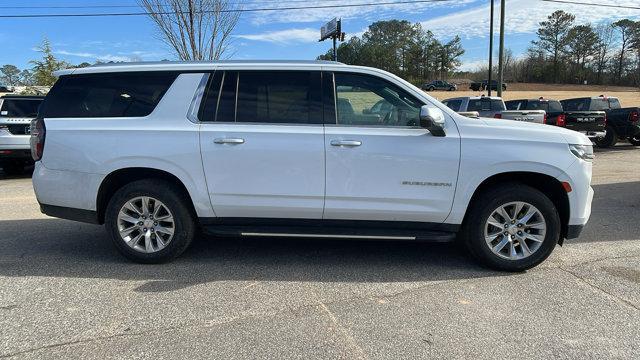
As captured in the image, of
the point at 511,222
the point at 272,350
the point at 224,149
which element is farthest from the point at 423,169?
the point at 272,350

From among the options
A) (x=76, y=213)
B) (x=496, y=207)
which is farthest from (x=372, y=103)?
(x=76, y=213)

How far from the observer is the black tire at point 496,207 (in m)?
4.56

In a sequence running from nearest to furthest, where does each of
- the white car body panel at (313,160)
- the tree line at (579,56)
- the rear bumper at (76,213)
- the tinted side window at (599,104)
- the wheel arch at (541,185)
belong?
the white car body panel at (313,160) < the wheel arch at (541,185) < the rear bumper at (76,213) < the tinted side window at (599,104) < the tree line at (579,56)

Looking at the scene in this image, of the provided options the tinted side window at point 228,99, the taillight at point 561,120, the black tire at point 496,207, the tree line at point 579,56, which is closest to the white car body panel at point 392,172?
the black tire at point 496,207

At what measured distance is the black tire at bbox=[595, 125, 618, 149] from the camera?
16.5 meters

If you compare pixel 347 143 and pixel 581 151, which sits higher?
pixel 347 143

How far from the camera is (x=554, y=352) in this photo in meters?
3.21

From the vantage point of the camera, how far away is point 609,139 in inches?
653

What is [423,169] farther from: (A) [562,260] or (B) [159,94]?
(B) [159,94]

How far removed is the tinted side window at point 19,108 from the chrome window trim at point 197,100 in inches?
298

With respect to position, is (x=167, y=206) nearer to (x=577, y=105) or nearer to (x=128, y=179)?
(x=128, y=179)

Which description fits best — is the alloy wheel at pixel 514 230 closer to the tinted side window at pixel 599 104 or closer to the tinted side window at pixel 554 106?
the tinted side window at pixel 554 106

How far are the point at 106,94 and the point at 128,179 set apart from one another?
2.79ft

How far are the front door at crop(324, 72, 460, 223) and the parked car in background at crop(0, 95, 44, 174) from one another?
8516 millimetres
